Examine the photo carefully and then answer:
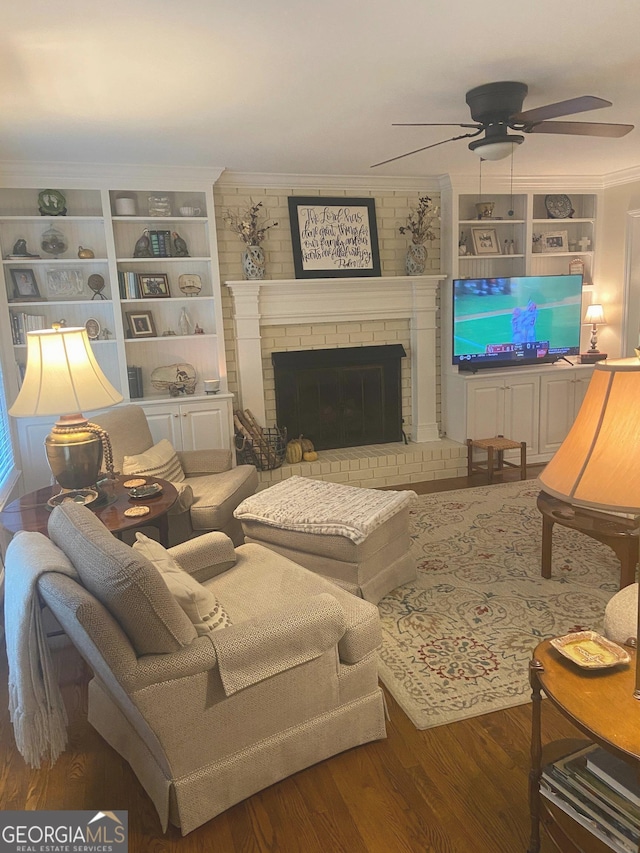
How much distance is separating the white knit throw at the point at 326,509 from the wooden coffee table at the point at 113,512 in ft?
1.52

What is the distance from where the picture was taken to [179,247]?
4.80 m

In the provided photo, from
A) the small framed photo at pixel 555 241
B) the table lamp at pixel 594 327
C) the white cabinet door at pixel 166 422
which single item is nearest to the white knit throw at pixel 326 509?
the white cabinet door at pixel 166 422

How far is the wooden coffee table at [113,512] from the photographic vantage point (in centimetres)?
270

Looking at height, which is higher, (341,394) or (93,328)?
(93,328)

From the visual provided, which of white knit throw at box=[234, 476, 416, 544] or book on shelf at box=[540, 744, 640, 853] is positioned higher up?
white knit throw at box=[234, 476, 416, 544]

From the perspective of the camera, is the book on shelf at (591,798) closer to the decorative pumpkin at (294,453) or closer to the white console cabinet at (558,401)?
the decorative pumpkin at (294,453)

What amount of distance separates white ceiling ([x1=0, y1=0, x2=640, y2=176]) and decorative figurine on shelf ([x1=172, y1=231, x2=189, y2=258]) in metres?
0.75

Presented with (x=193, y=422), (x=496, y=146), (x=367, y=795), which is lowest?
Result: (x=367, y=795)

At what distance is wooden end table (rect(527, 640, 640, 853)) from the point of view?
1429mm

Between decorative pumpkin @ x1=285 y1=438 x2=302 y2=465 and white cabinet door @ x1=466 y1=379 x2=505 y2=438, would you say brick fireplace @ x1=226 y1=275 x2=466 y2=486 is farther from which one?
white cabinet door @ x1=466 y1=379 x2=505 y2=438

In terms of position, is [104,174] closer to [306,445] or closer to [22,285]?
[22,285]

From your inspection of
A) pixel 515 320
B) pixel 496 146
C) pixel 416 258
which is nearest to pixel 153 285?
pixel 416 258

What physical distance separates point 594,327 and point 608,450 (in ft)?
16.8

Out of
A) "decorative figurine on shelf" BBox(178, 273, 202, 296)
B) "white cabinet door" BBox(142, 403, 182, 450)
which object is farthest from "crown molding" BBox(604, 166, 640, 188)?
"white cabinet door" BBox(142, 403, 182, 450)
